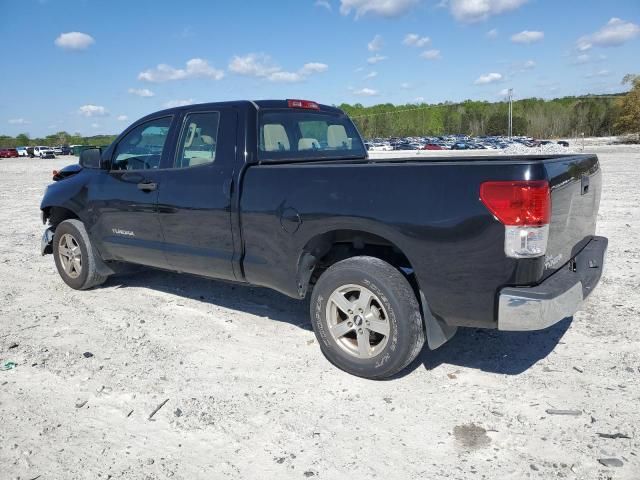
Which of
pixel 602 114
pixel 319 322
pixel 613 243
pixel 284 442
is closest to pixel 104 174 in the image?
pixel 319 322

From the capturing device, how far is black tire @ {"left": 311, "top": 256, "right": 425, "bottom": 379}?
3.51 metres

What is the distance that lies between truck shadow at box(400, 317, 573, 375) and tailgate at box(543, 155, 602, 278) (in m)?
0.86

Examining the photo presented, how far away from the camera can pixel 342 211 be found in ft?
11.8

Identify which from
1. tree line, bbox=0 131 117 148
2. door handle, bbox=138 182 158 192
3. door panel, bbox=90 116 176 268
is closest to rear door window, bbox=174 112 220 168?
door panel, bbox=90 116 176 268

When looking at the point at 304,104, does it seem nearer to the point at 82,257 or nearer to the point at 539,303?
the point at 82,257

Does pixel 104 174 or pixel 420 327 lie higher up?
pixel 104 174

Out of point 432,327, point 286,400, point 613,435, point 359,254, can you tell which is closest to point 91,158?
point 359,254

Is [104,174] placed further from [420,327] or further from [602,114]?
[602,114]

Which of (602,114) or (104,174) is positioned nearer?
(104,174)

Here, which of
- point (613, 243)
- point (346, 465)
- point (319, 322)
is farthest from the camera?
point (613, 243)

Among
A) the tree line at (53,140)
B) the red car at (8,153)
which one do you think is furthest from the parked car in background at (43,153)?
the tree line at (53,140)

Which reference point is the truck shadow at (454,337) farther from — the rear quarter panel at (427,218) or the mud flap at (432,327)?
the rear quarter panel at (427,218)

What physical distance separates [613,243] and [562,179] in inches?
200

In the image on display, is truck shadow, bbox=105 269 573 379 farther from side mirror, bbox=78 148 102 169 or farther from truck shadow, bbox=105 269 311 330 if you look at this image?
side mirror, bbox=78 148 102 169
